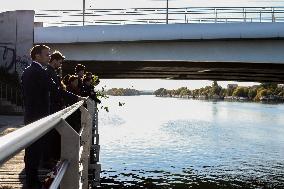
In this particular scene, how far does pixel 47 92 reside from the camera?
5.35 m

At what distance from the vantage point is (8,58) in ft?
84.9

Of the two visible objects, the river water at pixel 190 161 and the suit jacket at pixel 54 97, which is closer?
the suit jacket at pixel 54 97

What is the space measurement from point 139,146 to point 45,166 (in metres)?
23.0

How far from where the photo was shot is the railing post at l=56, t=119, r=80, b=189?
8.11 feet

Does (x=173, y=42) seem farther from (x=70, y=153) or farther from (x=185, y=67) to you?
(x=70, y=153)

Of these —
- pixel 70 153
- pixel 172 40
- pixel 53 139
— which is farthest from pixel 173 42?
pixel 70 153

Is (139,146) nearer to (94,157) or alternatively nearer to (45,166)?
(94,157)

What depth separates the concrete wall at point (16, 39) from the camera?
24703 millimetres

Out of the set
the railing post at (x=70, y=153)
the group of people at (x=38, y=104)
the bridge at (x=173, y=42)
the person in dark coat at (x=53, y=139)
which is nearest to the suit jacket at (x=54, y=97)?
the person in dark coat at (x=53, y=139)

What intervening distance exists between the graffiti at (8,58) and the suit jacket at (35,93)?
21.1 m

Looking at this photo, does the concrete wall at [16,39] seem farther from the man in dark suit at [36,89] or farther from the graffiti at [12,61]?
the man in dark suit at [36,89]

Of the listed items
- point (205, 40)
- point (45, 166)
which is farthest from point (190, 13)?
point (45, 166)

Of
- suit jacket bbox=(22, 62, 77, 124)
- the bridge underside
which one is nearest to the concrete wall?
the bridge underside

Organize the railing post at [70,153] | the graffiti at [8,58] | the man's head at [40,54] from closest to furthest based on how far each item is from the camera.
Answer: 1. the railing post at [70,153]
2. the man's head at [40,54]
3. the graffiti at [8,58]
